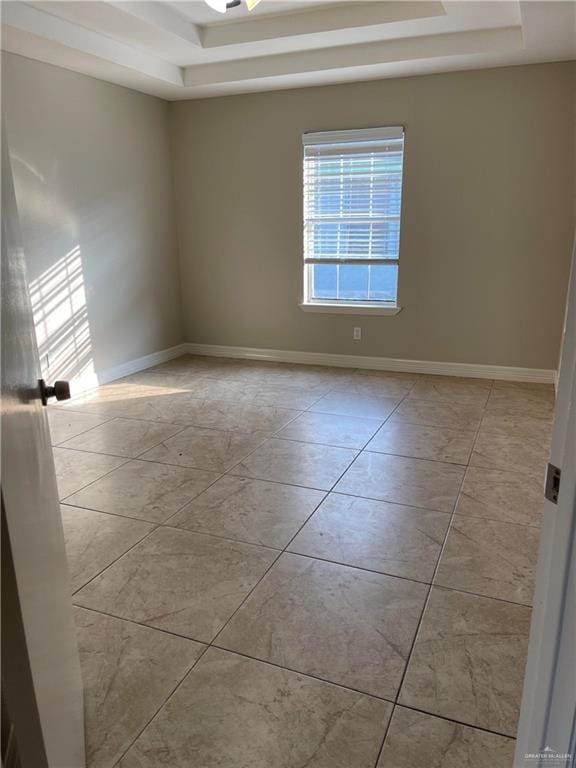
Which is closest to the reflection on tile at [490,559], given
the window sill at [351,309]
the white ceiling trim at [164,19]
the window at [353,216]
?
the window sill at [351,309]

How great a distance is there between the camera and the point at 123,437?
3.50 meters

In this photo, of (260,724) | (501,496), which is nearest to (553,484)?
(260,724)

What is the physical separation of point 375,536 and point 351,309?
3084 mm

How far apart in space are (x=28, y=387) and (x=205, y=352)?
482 cm

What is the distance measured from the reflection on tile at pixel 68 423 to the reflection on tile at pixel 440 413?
217cm

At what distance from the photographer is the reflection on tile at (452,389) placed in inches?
165

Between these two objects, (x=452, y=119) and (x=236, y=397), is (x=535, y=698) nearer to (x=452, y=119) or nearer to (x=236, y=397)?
(x=236, y=397)

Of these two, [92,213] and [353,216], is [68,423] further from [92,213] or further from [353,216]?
[353,216]

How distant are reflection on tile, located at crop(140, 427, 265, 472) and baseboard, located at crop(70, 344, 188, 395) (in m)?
1.47

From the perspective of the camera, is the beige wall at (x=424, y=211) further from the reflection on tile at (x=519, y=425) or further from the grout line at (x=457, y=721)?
the grout line at (x=457, y=721)

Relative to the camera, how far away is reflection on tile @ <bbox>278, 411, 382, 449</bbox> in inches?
133

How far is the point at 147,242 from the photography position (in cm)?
515

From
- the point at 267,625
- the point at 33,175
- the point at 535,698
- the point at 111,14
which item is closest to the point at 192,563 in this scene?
the point at 267,625

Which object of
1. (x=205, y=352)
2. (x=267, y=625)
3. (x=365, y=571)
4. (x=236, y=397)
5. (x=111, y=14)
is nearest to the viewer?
(x=267, y=625)
